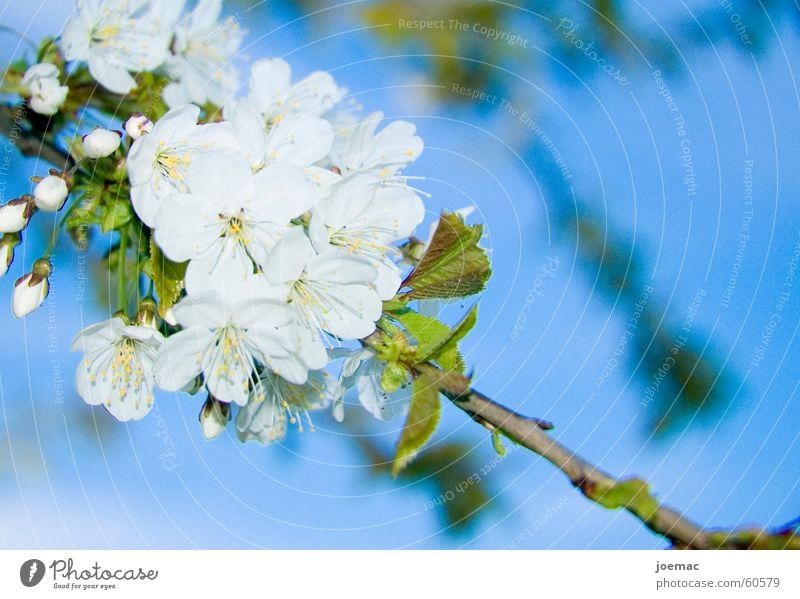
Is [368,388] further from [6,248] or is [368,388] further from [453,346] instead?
[6,248]

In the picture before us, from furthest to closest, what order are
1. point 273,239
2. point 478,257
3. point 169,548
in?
point 169,548 < point 478,257 < point 273,239

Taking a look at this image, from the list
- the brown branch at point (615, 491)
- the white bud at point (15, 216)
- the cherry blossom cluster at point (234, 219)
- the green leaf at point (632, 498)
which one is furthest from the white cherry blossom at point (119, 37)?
the green leaf at point (632, 498)

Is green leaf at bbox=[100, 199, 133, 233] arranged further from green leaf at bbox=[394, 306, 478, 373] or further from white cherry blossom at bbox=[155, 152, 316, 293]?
green leaf at bbox=[394, 306, 478, 373]

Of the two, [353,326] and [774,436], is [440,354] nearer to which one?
[353,326]

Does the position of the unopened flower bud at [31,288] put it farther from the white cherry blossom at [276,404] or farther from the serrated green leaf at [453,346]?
the serrated green leaf at [453,346]

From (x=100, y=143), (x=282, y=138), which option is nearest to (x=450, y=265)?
(x=282, y=138)

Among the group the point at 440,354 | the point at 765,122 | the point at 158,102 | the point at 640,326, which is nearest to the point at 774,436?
the point at 640,326
